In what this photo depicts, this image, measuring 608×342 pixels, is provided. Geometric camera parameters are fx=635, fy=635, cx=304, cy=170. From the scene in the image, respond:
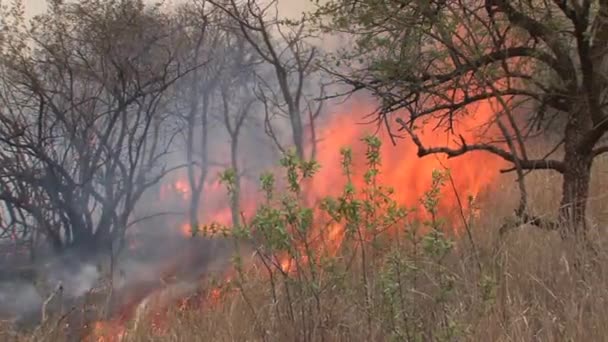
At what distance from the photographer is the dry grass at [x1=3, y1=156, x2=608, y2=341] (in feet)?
12.0

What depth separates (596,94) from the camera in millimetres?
5406

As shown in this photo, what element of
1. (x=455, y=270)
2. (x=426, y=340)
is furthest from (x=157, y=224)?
(x=426, y=340)

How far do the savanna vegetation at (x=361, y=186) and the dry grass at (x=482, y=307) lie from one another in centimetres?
2

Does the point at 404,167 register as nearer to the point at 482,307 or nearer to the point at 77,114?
the point at 77,114

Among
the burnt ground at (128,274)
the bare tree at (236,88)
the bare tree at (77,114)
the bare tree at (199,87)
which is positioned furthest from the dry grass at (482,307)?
the bare tree at (236,88)

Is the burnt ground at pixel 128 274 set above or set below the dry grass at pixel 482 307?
below

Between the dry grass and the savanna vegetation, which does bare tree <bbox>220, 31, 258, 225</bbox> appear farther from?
the dry grass

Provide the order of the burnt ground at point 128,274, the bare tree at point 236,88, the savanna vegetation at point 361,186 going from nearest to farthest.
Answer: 1. the savanna vegetation at point 361,186
2. the burnt ground at point 128,274
3. the bare tree at point 236,88

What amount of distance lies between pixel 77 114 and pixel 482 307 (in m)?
11.2

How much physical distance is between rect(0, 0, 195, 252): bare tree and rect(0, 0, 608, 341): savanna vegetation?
0.04m

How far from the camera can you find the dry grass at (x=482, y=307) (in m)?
3.66

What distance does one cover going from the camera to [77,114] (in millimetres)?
13273

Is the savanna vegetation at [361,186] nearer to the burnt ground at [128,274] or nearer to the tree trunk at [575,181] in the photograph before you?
the tree trunk at [575,181]

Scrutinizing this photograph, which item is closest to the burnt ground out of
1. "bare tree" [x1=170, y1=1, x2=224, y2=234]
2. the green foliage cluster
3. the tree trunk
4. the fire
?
the fire
